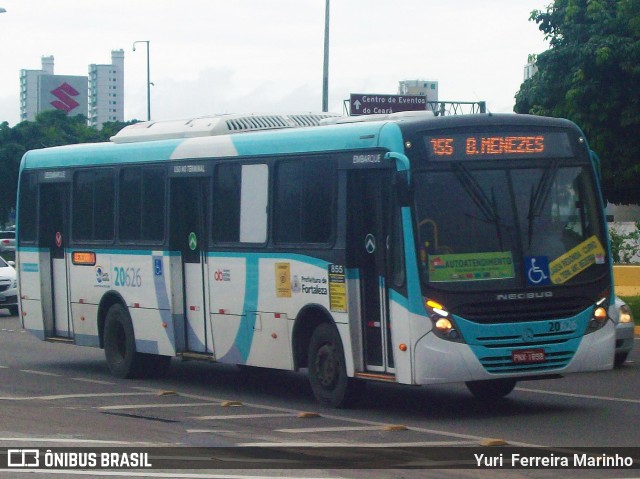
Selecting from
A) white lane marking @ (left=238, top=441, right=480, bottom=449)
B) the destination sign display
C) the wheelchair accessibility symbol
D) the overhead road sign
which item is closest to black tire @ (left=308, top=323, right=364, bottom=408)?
the wheelchair accessibility symbol

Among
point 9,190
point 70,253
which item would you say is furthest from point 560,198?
→ point 9,190

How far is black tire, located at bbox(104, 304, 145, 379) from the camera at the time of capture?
1773 cm

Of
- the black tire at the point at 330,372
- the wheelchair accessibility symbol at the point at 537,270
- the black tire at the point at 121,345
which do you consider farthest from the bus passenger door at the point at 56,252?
the wheelchair accessibility symbol at the point at 537,270

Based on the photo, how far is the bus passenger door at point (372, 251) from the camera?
13438 millimetres

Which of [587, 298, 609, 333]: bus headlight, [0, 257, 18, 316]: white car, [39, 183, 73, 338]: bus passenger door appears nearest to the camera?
[587, 298, 609, 333]: bus headlight

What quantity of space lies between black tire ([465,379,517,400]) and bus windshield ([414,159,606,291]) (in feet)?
5.20

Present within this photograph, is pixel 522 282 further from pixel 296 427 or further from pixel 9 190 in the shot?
pixel 9 190

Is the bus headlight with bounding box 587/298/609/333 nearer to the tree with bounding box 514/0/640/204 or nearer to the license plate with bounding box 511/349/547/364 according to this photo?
the license plate with bounding box 511/349/547/364

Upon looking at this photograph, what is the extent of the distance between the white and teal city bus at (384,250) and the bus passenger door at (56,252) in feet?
7.68

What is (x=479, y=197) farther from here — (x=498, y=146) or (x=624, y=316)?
(x=624, y=316)

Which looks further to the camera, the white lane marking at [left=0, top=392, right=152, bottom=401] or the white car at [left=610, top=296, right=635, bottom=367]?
the white car at [left=610, top=296, right=635, bottom=367]

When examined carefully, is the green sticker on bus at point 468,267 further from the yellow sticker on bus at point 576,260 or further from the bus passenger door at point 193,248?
the bus passenger door at point 193,248

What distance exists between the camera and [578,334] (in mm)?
13461

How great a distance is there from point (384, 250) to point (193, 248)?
12.1 ft
